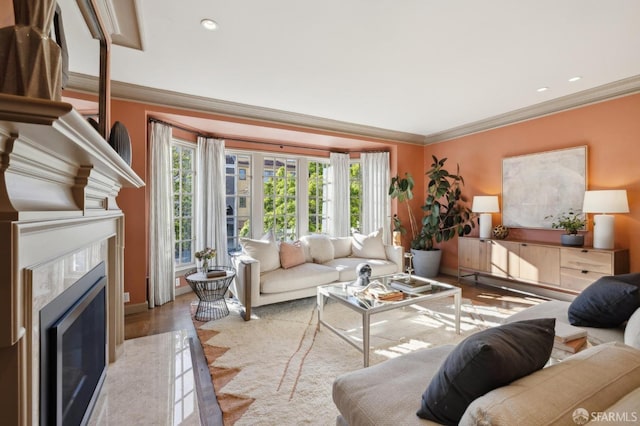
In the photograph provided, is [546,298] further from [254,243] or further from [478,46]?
[254,243]

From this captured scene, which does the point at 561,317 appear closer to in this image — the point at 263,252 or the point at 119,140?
the point at 263,252

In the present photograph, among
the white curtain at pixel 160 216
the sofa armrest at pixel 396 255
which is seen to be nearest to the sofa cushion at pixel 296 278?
the sofa armrest at pixel 396 255

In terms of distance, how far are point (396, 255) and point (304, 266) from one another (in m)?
1.45

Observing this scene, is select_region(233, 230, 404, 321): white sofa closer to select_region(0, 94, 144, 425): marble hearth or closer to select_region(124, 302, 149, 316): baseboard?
select_region(124, 302, 149, 316): baseboard

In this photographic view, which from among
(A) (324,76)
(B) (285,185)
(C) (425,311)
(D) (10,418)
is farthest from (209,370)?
(B) (285,185)

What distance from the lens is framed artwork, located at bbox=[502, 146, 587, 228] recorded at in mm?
3750

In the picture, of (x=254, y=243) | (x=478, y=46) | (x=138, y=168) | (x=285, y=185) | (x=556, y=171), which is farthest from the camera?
(x=285, y=185)

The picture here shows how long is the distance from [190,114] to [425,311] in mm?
3784

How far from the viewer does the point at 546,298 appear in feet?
13.0

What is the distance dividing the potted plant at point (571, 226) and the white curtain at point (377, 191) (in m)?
2.52

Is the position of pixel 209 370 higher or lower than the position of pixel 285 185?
lower

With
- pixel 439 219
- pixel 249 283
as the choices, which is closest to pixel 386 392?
pixel 249 283

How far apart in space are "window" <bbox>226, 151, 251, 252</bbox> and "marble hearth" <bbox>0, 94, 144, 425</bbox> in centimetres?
350

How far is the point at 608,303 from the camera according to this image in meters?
1.90
